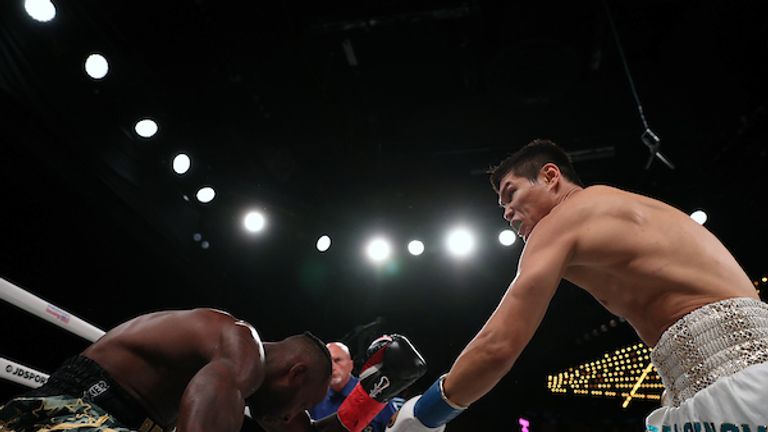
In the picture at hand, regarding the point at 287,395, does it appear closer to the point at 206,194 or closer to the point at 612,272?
the point at 612,272

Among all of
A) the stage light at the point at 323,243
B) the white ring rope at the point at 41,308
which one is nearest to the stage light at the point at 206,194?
the stage light at the point at 323,243

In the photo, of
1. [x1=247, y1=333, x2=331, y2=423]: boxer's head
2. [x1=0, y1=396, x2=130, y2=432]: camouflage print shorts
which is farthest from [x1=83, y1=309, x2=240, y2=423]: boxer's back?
[x1=247, y1=333, x2=331, y2=423]: boxer's head

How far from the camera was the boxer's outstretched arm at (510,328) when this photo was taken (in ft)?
4.36

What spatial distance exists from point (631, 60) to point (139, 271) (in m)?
4.35

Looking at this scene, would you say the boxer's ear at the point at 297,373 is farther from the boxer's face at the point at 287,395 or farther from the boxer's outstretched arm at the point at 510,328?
the boxer's outstretched arm at the point at 510,328

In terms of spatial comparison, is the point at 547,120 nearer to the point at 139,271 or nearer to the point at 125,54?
the point at 125,54

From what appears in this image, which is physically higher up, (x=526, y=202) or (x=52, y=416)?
(x=526, y=202)

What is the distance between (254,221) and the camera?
4578 mm

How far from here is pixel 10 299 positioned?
1702 millimetres

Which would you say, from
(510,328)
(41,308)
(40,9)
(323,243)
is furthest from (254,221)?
(510,328)

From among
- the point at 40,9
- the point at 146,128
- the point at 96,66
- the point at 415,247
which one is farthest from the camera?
the point at 415,247

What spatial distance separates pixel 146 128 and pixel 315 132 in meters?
1.74

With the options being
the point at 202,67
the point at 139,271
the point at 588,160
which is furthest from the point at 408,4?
the point at 139,271

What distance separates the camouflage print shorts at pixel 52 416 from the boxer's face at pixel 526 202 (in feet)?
4.34
